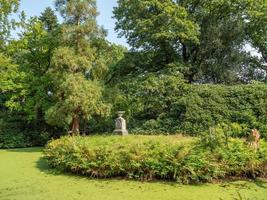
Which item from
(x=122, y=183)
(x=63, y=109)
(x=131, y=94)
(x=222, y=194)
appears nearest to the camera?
(x=222, y=194)

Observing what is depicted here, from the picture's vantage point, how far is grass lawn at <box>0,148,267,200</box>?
285 inches

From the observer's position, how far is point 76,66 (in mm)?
15055

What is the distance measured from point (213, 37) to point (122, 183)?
11253 millimetres

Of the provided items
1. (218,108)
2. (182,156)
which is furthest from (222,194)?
(218,108)

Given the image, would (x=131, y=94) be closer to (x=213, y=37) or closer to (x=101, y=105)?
(x=101, y=105)

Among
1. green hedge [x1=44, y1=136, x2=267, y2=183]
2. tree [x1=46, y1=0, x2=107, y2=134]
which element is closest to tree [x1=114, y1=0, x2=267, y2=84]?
tree [x1=46, y1=0, x2=107, y2=134]

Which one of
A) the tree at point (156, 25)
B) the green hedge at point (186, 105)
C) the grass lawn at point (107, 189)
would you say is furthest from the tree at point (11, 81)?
the grass lawn at point (107, 189)

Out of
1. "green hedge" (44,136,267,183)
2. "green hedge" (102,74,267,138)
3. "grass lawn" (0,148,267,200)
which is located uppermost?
"green hedge" (102,74,267,138)

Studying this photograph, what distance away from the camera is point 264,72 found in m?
20.3

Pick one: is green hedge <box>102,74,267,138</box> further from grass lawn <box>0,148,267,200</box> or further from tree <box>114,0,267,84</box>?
grass lawn <box>0,148,267,200</box>

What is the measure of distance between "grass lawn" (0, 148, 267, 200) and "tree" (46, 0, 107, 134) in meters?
5.38

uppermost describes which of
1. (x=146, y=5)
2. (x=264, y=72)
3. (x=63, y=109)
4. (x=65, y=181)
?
(x=146, y=5)

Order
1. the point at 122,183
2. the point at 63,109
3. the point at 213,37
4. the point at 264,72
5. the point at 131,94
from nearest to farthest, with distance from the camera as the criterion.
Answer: the point at 122,183 < the point at 63,109 < the point at 131,94 < the point at 213,37 < the point at 264,72

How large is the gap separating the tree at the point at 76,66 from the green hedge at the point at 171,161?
5.14 meters
